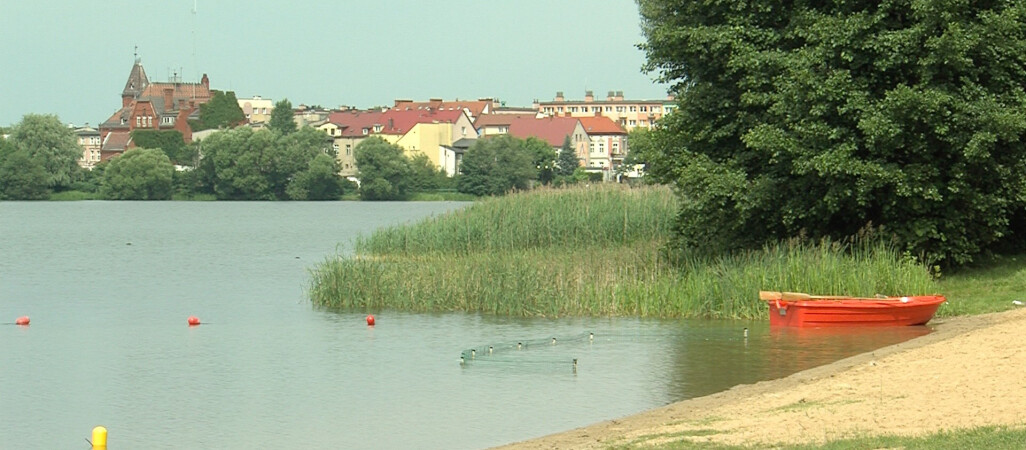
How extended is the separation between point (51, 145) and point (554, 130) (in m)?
57.3

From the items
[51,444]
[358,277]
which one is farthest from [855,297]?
[51,444]

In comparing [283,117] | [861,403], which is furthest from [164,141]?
[861,403]

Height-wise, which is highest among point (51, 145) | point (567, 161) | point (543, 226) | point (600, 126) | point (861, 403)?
point (600, 126)

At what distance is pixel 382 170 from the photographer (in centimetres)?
12200

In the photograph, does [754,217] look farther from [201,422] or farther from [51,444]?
[51,444]

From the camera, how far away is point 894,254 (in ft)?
89.7

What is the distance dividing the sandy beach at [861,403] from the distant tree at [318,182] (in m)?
106

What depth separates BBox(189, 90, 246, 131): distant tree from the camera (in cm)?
16050

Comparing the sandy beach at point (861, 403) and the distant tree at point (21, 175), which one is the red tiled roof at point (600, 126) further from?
the sandy beach at point (861, 403)

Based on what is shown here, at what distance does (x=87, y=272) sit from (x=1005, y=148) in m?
31.2

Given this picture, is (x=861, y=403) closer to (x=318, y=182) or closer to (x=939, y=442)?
(x=939, y=442)

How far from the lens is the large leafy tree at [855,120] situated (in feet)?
86.8

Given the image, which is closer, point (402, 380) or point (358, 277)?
point (402, 380)

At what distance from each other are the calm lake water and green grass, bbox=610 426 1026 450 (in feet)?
15.5
